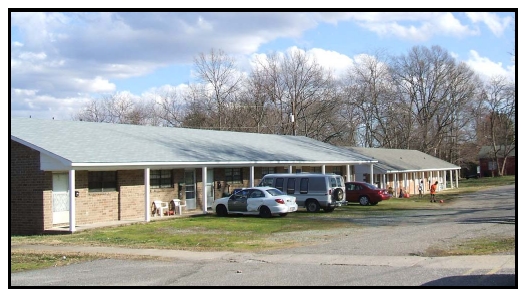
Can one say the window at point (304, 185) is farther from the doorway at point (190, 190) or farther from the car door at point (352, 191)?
the car door at point (352, 191)

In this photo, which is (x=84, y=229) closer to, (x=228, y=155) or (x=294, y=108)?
(x=228, y=155)

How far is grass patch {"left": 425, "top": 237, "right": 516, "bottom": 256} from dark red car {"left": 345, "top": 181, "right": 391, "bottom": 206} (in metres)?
18.9

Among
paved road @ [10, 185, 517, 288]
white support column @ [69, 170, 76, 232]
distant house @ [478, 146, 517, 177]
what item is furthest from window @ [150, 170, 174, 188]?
distant house @ [478, 146, 517, 177]

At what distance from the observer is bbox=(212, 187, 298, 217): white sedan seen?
2698cm

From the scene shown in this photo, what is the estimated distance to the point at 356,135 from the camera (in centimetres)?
7725

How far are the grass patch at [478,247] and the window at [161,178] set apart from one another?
1533cm

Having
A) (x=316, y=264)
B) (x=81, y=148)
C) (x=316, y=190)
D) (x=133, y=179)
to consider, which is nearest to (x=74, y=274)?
(x=316, y=264)

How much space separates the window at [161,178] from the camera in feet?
94.6

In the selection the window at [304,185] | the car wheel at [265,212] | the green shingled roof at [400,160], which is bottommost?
the car wheel at [265,212]

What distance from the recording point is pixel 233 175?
113ft

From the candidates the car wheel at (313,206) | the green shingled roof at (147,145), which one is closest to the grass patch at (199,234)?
the car wheel at (313,206)

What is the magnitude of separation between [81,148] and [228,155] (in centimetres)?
933

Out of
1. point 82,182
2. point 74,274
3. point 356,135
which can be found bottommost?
point 74,274

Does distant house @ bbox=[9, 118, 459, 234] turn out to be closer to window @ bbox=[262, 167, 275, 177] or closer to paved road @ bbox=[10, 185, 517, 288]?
window @ bbox=[262, 167, 275, 177]
